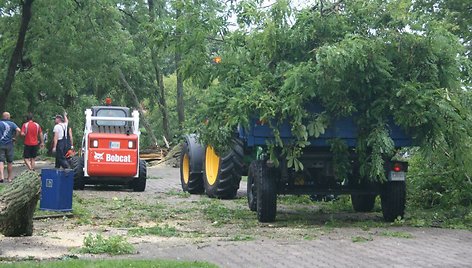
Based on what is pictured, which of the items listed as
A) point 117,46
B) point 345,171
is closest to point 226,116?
point 345,171

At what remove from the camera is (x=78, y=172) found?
19.7 m

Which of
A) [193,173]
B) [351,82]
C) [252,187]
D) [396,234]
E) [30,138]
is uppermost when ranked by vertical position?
[351,82]

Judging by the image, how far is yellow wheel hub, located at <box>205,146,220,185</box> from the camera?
57.6ft

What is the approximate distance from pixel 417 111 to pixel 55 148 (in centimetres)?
1249

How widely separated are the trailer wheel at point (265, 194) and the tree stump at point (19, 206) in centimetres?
353

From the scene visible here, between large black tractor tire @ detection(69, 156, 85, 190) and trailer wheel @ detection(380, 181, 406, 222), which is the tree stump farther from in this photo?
large black tractor tire @ detection(69, 156, 85, 190)

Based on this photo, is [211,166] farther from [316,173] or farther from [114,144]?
[316,173]

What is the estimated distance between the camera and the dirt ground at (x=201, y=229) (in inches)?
392

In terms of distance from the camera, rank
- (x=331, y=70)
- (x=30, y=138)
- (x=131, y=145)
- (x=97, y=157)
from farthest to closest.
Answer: (x=30, y=138), (x=131, y=145), (x=97, y=157), (x=331, y=70)

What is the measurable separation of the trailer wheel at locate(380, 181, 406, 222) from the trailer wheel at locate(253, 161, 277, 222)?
1.83 m

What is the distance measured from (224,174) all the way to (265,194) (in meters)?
3.85

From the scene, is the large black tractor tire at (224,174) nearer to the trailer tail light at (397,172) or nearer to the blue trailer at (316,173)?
the blue trailer at (316,173)

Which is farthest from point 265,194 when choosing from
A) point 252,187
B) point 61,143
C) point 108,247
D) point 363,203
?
point 61,143

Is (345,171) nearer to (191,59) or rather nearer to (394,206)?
(394,206)
